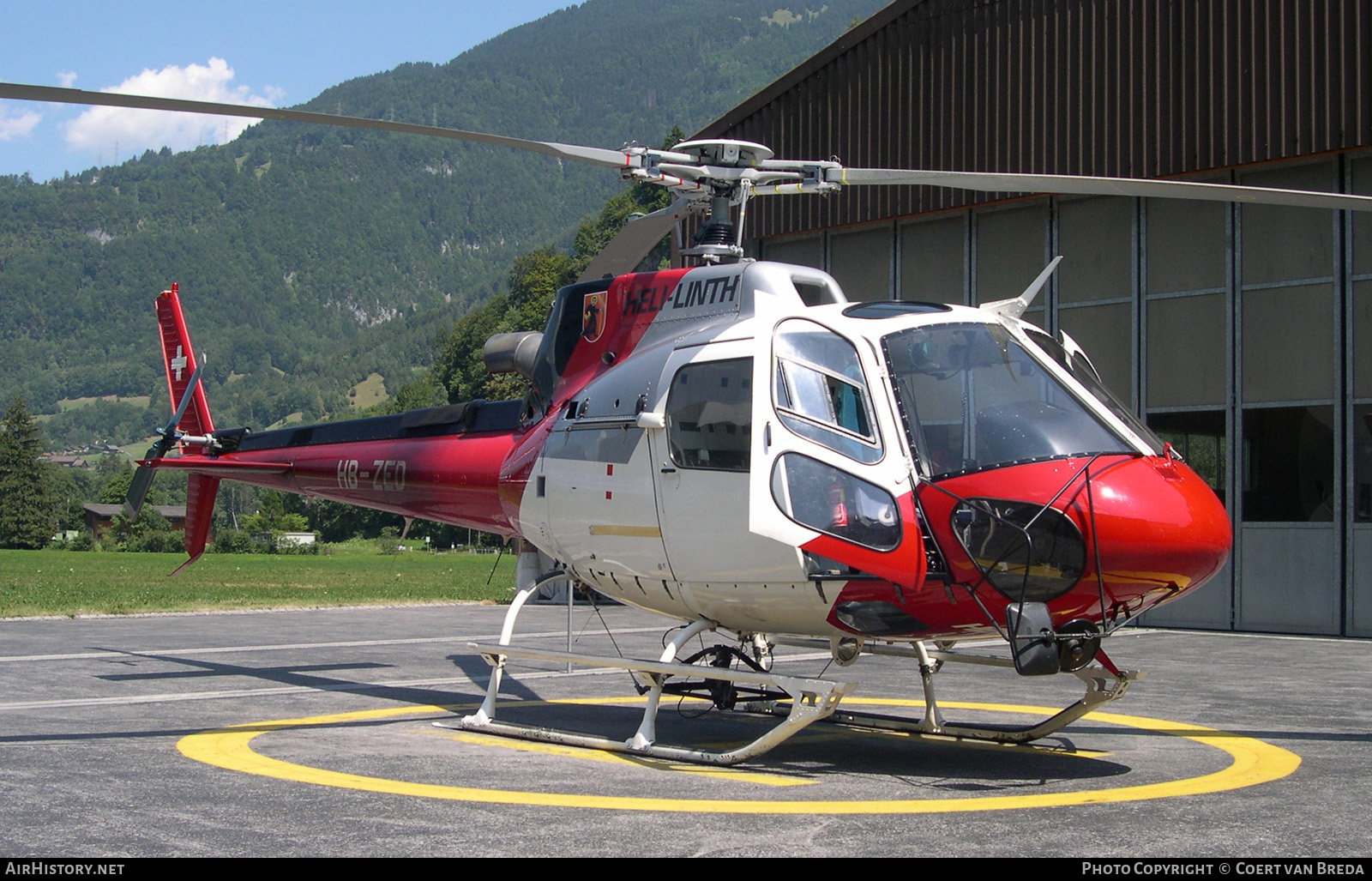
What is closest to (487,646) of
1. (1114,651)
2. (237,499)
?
(1114,651)

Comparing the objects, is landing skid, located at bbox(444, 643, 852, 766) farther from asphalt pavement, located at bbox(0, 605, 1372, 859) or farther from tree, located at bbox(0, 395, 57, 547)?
tree, located at bbox(0, 395, 57, 547)

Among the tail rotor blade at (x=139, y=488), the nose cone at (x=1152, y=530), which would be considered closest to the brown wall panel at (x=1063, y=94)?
the nose cone at (x=1152, y=530)

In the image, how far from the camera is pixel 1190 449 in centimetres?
1955

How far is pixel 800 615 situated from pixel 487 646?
118 inches

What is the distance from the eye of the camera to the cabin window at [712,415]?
26.3ft

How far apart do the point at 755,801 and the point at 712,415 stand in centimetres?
251

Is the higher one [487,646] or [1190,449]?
[1190,449]

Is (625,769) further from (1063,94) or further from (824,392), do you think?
(1063,94)

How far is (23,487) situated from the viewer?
298 feet

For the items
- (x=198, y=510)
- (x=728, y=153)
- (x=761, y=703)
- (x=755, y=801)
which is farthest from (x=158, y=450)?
(x=755, y=801)

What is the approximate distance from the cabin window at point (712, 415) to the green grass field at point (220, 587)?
17.6ft

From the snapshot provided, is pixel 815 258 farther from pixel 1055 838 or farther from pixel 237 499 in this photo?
pixel 237 499

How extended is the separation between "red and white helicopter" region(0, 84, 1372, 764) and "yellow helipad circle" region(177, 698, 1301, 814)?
2.56 ft

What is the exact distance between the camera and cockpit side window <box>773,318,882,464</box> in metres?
→ 7.73
